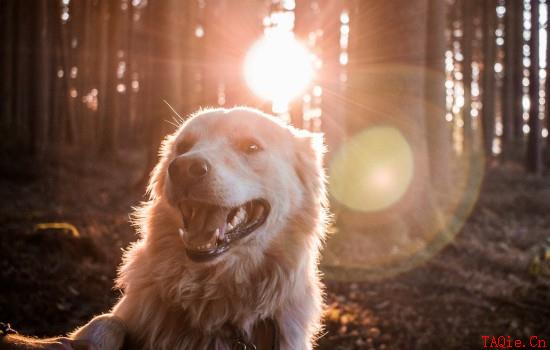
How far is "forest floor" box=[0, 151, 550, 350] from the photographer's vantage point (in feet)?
14.5

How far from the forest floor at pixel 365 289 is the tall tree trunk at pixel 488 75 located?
15.1 meters

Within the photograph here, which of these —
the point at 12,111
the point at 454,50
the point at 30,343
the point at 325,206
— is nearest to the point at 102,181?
the point at 12,111

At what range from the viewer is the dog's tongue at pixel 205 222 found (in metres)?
2.96

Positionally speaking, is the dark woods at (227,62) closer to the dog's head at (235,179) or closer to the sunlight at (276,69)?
the sunlight at (276,69)

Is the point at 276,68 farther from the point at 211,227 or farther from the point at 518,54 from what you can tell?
the point at 518,54

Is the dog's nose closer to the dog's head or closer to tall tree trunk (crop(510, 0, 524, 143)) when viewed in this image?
the dog's head

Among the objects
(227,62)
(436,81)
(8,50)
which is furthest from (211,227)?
(8,50)

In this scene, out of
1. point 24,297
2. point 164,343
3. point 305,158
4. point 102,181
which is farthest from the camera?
point 102,181

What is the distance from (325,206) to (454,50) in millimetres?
29760

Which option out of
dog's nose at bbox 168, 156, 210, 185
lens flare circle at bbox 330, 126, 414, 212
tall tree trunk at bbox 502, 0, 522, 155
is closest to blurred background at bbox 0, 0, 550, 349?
lens flare circle at bbox 330, 126, 414, 212

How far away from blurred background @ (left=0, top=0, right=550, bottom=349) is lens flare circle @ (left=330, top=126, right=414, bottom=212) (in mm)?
20

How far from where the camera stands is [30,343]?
216cm

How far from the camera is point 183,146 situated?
3523 mm

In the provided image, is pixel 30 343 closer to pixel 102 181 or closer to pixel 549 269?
pixel 549 269
